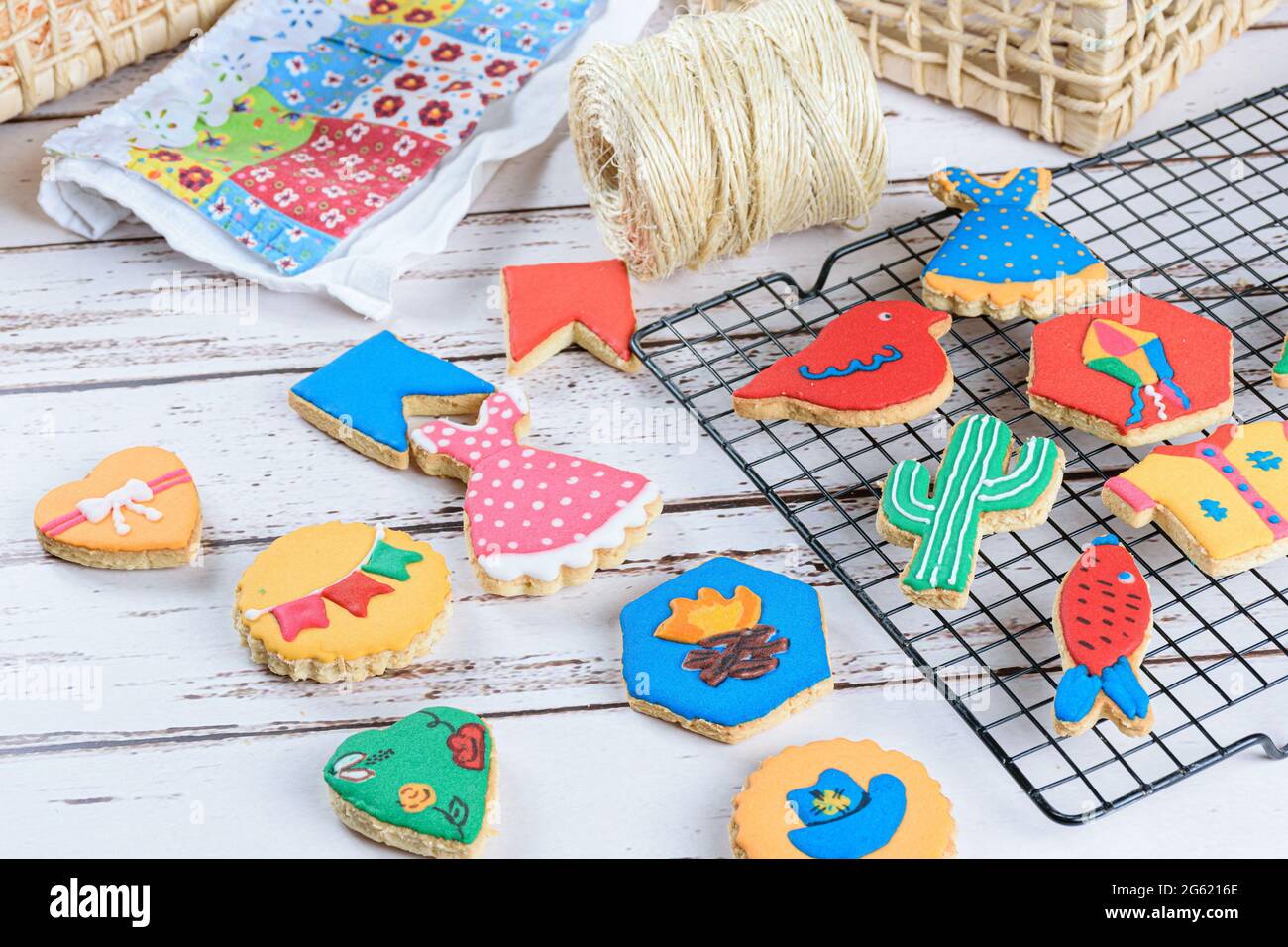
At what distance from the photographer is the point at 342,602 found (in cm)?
125

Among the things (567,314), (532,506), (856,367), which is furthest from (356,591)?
(856,367)

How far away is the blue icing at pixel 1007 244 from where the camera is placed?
4.81 ft

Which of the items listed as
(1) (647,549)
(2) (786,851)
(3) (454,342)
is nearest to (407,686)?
(1) (647,549)

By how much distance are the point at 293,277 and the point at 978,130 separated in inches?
34.6

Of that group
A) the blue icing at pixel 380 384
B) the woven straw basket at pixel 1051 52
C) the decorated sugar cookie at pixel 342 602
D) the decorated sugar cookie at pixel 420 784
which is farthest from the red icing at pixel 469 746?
the woven straw basket at pixel 1051 52

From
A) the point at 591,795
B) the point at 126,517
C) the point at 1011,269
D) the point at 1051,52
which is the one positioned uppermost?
the point at 1051,52

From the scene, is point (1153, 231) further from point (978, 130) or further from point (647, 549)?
point (647, 549)

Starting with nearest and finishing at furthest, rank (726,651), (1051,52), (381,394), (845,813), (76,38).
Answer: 1. (845,813)
2. (726,651)
3. (381,394)
4. (1051,52)
5. (76,38)

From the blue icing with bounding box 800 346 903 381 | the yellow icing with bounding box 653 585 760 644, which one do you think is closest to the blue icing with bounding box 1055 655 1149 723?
the yellow icing with bounding box 653 585 760 644

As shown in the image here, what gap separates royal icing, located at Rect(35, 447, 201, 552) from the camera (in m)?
1.33

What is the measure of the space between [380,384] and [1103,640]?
749 millimetres

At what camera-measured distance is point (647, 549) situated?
→ 1.36m

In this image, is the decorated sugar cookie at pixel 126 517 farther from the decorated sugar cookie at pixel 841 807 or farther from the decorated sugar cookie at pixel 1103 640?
the decorated sugar cookie at pixel 1103 640

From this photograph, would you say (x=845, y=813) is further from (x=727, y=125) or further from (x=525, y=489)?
(x=727, y=125)
